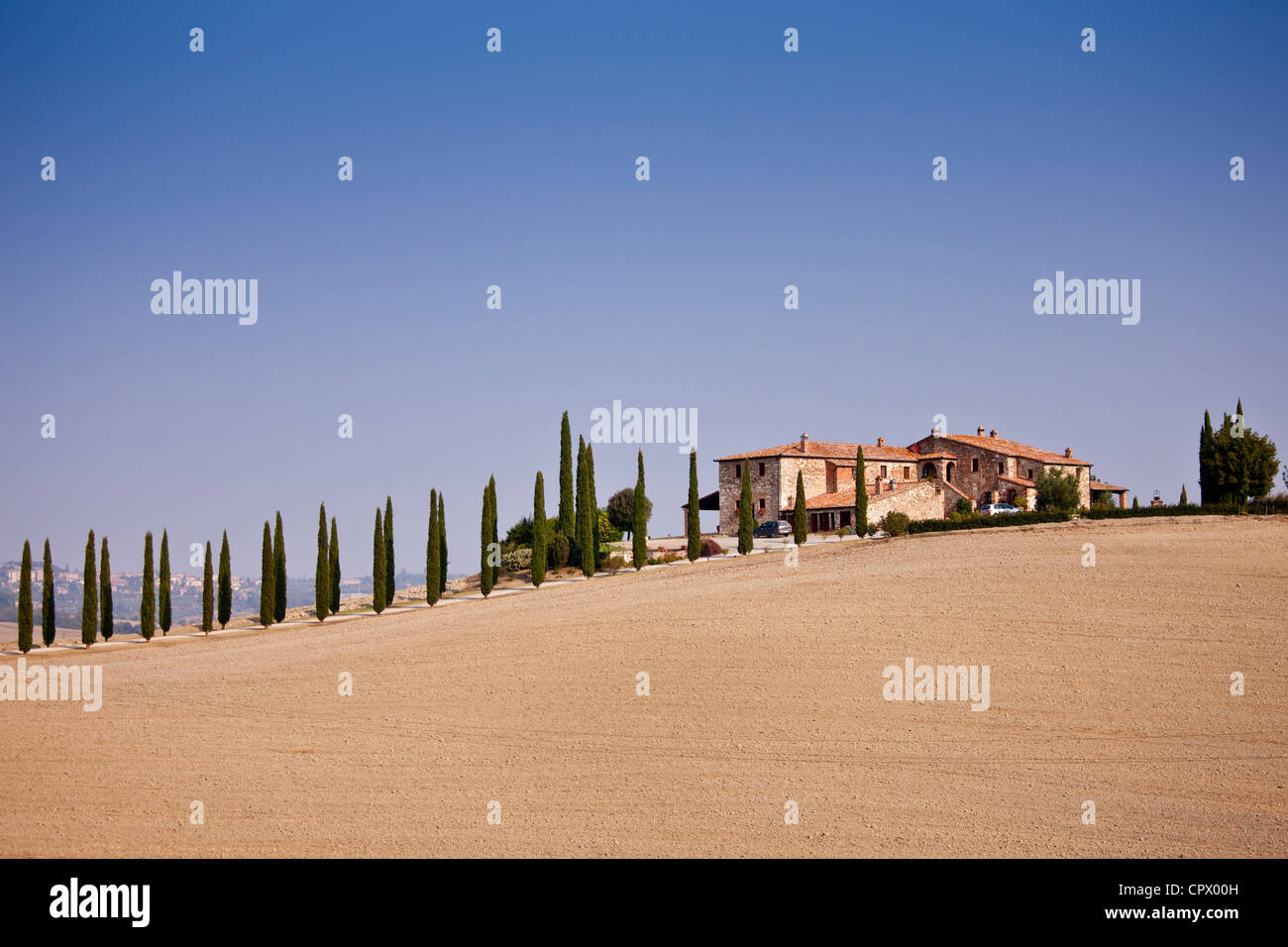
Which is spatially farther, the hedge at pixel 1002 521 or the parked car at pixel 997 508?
the parked car at pixel 997 508

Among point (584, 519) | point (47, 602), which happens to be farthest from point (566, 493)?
point (47, 602)

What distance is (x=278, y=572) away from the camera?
55.8 metres

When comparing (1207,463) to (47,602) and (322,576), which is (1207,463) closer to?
(322,576)

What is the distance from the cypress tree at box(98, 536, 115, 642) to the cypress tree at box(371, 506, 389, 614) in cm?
1323

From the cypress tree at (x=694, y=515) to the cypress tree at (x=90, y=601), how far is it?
102 feet

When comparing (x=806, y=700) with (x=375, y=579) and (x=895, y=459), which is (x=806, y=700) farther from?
(x=895, y=459)

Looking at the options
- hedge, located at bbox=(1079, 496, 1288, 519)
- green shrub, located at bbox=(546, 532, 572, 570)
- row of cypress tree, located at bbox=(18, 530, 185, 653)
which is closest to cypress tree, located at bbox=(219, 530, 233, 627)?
row of cypress tree, located at bbox=(18, 530, 185, 653)

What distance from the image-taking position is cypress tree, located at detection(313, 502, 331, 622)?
5397cm

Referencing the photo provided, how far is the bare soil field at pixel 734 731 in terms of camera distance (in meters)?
20.0

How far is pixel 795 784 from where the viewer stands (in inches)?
875

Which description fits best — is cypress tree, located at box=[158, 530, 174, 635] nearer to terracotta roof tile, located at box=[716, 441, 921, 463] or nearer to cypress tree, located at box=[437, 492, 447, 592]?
cypress tree, located at box=[437, 492, 447, 592]

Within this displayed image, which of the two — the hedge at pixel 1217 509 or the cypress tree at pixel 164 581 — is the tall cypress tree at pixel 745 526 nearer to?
the hedge at pixel 1217 509

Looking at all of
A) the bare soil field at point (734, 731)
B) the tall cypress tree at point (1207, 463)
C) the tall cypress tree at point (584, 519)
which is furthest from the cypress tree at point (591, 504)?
the tall cypress tree at point (1207, 463)
